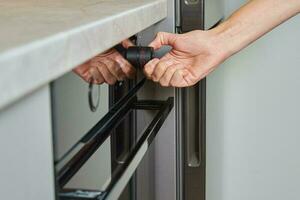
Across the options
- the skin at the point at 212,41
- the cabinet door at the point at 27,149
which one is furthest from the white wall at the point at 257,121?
the cabinet door at the point at 27,149

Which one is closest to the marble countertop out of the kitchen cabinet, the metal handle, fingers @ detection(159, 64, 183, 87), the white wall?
the kitchen cabinet

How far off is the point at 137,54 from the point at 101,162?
0.63 feet

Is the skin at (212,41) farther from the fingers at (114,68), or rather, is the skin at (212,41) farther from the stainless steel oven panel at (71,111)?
the stainless steel oven panel at (71,111)

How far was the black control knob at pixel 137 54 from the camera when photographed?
2.30ft

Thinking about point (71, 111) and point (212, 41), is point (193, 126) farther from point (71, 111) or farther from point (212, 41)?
point (71, 111)

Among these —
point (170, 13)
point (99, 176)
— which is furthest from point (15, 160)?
point (170, 13)

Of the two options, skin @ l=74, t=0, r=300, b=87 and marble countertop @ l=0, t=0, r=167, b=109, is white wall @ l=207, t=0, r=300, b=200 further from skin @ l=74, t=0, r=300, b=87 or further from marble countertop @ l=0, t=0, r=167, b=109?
marble countertop @ l=0, t=0, r=167, b=109

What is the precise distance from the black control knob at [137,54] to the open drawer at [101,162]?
0.05 metres

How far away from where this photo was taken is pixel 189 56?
32.8 inches

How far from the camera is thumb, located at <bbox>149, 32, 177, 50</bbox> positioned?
0.77m

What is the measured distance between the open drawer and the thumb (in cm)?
10

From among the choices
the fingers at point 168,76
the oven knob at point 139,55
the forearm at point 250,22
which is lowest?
the fingers at point 168,76

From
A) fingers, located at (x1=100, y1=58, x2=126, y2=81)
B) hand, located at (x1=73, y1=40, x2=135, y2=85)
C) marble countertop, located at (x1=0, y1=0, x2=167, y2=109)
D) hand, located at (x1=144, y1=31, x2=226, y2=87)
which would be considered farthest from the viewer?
hand, located at (x1=144, y1=31, x2=226, y2=87)

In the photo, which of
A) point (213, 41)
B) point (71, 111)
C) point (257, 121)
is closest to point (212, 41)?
point (213, 41)
